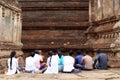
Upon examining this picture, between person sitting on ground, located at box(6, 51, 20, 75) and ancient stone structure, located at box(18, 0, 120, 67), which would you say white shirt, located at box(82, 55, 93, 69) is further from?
person sitting on ground, located at box(6, 51, 20, 75)

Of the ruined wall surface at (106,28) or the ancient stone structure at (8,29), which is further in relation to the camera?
the ruined wall surface at (106,28)

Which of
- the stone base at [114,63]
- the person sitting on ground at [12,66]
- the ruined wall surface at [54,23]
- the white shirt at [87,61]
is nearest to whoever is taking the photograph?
the person sitting on ground at [12,66]

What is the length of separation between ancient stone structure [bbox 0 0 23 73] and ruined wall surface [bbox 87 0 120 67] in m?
4.04

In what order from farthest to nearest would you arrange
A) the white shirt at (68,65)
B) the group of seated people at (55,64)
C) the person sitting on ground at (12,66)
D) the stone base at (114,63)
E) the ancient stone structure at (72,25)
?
1. the ancient stone structure at (72,25)
2. the stone base at (114,63)
3. the white shirt at (68,65)
4. the group of seated people at (55,64)
5. the person sitting on ground at (12,66)

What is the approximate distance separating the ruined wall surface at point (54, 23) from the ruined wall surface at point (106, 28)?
2.87 ft

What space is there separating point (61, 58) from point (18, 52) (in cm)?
329

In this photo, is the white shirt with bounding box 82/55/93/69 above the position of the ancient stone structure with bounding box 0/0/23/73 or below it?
below

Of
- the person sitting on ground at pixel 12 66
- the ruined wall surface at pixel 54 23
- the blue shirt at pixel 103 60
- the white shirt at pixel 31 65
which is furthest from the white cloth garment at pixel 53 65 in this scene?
the ruined wall surface at pixel 54 23

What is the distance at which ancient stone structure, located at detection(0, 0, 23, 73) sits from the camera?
41.4ft

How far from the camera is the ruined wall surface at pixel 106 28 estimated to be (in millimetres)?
14219

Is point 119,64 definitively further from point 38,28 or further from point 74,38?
point 38,28

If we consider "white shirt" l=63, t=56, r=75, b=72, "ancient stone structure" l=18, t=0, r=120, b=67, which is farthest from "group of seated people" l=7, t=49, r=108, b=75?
"ancient stone structure" l=18, t=0, r=120, b=67

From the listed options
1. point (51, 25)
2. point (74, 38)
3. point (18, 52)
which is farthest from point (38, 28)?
point (18, 52)

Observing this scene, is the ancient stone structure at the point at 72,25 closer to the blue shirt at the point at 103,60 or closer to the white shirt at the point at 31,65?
the blue shirt at the point at 103,60
